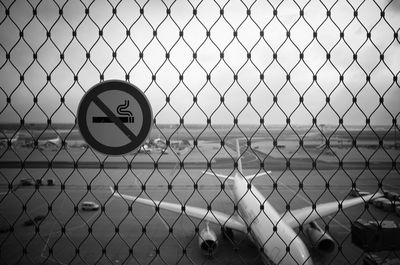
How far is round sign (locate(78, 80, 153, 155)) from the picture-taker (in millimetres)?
2537

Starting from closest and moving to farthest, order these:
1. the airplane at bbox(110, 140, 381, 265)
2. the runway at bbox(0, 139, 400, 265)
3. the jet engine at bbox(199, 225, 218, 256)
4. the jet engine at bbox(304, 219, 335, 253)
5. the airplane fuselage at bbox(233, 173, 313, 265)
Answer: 1. the runway at bbox(0, 139, 400, 265)
2. the airplane fuselage at bbox(233, 173, 313, 265)
3. the airplane at bbox(110, 140, 381, 265)
4. the jet engine at bbox(304, 219, 335, 253)
5. the jet engine at bbox(199, 225, 218, 256)

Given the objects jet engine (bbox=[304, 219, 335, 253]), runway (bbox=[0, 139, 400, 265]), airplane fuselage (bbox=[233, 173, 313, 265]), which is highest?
airplane fuselage (bbox=[233, 173, 313, 265])

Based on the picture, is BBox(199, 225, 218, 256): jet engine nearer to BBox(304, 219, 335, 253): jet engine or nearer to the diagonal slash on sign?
BBox(304, 219, 335, 253): jet engine

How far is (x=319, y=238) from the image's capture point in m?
7.45

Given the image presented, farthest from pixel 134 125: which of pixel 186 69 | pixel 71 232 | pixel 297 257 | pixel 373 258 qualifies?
pixel 71 232

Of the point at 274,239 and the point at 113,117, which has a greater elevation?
the point at 113,117

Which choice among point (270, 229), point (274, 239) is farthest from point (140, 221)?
point (274, 239)

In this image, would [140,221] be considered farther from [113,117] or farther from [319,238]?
[113,117]

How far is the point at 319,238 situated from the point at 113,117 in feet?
24.1

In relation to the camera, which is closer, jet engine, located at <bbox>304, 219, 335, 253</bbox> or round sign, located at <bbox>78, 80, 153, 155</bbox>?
round sign, located at <bbox>78, 80, 153, 155</bbox>

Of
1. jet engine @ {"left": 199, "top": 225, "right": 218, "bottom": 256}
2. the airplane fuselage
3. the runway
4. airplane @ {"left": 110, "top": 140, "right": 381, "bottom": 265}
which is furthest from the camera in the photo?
jet engine @ {"left": 199, "top": 225, "right": 218, "bottom": 256}

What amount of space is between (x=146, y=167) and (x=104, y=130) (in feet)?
72.2

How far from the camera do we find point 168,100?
2.68m

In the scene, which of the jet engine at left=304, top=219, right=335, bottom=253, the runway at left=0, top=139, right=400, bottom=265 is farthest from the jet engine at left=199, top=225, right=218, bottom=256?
the jet engine at left=304, top=219, right=335, bottom=253
